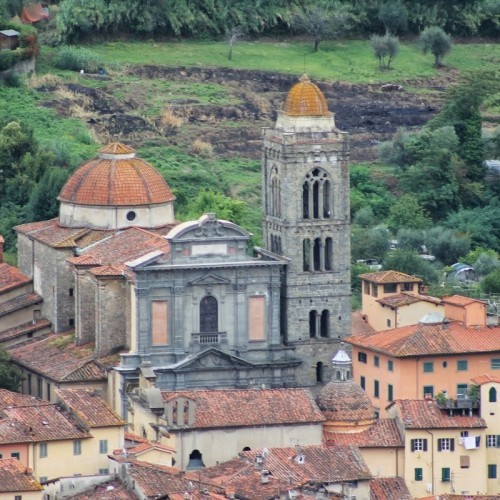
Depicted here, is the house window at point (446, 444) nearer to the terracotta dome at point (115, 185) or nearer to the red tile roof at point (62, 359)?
the red tile roof at point (62, 359)

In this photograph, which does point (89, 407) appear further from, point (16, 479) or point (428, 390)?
point (428, 390)

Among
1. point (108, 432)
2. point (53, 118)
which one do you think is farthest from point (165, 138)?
point (108, 432)

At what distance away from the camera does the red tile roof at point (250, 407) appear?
12988 cm

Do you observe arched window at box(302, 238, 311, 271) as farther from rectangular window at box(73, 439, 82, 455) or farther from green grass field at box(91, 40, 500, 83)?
green grass field at box(91, 40, 500, 83)

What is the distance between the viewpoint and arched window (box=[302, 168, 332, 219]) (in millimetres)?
140875

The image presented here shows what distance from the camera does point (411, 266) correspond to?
158250 millimetres

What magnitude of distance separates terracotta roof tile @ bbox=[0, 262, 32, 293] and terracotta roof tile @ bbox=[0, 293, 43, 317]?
0.54 m

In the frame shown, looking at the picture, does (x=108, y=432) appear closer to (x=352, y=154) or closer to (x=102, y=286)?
(x=102, y=286)

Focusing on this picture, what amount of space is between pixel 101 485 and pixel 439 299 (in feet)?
85.1

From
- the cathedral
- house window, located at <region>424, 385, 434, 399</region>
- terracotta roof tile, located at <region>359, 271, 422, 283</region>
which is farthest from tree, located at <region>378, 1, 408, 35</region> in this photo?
house window, located at <region>424, 385, 434, 399</region>

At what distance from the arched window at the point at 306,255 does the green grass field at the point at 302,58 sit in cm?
4329

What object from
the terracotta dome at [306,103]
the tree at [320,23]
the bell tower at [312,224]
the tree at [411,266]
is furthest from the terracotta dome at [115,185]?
the tree at [320,23]

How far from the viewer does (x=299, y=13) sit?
193 metres

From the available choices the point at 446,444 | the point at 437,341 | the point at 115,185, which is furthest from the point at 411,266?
the point at 446,444
